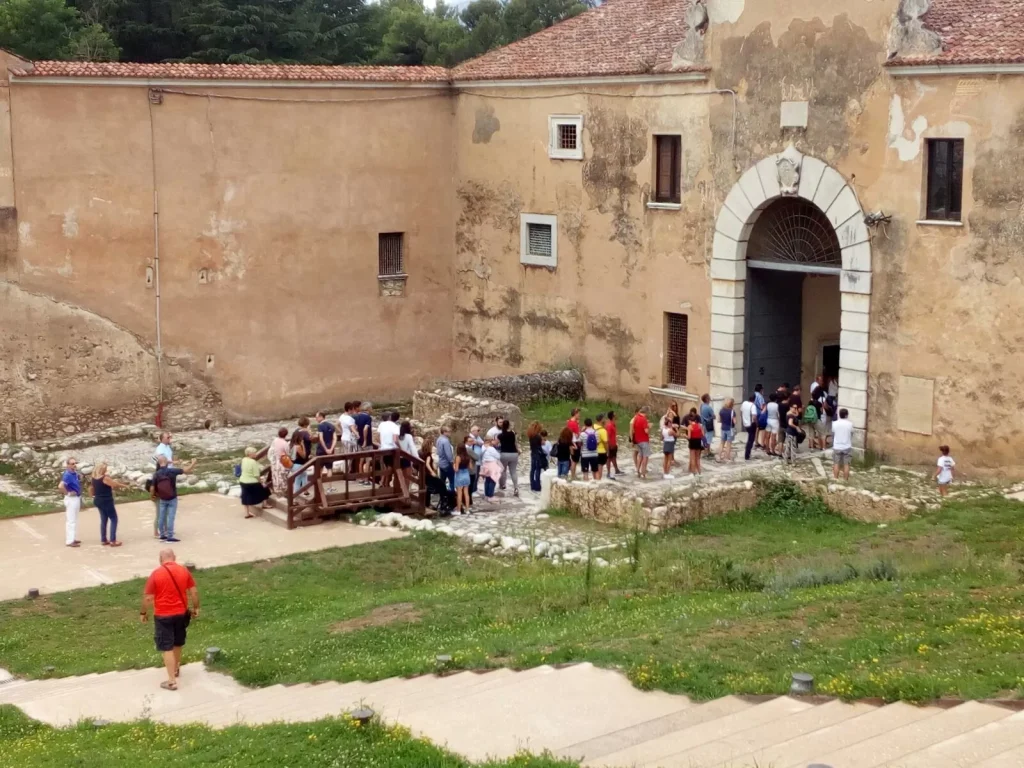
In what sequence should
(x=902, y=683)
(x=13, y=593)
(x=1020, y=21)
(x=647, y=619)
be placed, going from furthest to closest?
(x=1020, y=21) < (x=13, y=593) < (x=647, y=619) < (x=902, y=683)

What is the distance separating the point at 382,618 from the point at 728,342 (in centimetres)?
1285

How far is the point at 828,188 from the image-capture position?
25125mm

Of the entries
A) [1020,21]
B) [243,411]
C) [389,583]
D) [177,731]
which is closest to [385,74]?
[243,411]

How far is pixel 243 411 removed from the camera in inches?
1204

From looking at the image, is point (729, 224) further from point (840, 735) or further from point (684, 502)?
point (840, 735)

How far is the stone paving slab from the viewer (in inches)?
759

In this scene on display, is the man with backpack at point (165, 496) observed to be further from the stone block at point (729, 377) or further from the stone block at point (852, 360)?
the stone block at point (852, 360)

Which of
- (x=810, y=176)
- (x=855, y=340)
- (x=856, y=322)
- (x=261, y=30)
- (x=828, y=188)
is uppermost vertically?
(x=261, y=30)

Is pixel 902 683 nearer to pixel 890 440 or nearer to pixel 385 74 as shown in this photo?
pixel 890 440

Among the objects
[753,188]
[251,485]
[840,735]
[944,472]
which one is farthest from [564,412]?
[840,735]

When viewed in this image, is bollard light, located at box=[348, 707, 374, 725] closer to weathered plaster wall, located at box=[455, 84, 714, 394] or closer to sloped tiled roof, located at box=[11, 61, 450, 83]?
weathered plaster wall, located at box=[455, 84, 714, 394]

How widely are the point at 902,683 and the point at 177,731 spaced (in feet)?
18.8

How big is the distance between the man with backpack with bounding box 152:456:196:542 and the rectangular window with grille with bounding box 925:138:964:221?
40.8 feet

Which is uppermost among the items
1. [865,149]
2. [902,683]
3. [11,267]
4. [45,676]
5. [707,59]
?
[707,59]
